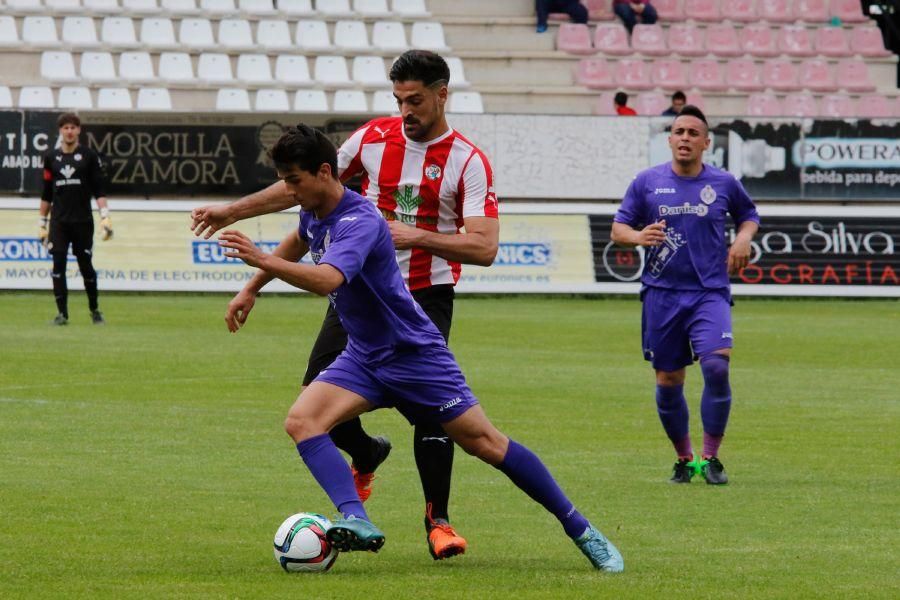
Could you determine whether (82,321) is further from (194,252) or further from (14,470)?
(14,470)

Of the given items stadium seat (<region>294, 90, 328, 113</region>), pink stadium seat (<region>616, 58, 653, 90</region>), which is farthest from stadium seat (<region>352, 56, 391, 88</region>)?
pink stadium seat (<region>616, 58, 653, 90</region>)

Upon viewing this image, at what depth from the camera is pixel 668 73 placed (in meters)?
30.8

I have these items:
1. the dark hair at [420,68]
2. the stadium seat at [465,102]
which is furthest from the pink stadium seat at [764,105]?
the dark hair at [420,68]

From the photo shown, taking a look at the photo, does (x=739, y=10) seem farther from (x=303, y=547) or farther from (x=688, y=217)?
(x=303, y=547)

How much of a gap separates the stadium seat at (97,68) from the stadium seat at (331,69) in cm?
348

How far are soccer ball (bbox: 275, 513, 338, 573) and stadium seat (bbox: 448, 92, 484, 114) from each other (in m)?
22.1

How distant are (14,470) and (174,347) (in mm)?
7750

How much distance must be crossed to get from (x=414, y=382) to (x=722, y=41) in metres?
26.4

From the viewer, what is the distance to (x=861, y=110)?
3047 cm

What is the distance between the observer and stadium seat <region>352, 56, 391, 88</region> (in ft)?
95.9

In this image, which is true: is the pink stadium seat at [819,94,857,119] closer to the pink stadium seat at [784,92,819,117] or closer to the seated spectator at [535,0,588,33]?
the pink stadium seat at [784,92,819,117]

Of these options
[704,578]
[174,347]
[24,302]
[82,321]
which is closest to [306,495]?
[704,578]

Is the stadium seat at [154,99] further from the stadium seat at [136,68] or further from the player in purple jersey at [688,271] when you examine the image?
the player in purple jersey at [688,271]

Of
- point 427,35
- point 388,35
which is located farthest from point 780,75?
point 388,35
